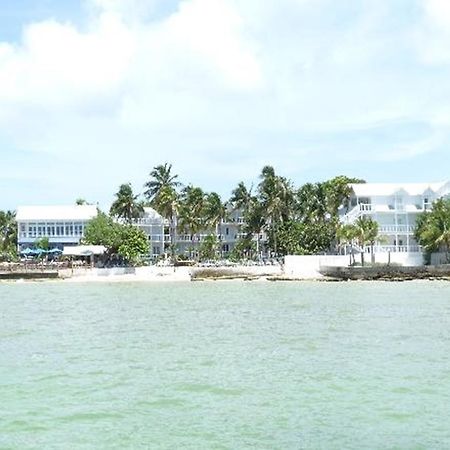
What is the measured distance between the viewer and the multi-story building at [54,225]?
322 ft

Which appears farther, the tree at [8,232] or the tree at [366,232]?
the tree at [8,232]

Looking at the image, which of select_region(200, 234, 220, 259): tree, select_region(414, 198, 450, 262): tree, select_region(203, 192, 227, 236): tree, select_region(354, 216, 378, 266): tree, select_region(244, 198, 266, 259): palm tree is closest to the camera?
select_region(414, 198, 450, 262): tree

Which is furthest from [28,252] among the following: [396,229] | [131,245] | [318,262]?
[396,229]

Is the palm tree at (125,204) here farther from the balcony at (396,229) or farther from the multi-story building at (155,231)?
the balcony at (396,229)

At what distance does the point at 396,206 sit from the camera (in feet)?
272

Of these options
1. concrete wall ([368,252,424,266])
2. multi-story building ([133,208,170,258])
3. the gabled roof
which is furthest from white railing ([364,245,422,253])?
the gabled roof

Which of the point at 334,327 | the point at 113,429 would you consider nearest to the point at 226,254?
the point at 334,327

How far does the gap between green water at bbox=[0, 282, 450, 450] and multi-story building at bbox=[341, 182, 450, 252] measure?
4554cm

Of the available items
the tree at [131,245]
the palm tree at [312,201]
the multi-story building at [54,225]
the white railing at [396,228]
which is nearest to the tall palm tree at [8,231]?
the multi-story building at [54,225]

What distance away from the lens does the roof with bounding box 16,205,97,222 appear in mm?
98500

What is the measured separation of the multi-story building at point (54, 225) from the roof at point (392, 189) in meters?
34.8

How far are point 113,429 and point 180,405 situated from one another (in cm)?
210

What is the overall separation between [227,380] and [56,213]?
84890mm

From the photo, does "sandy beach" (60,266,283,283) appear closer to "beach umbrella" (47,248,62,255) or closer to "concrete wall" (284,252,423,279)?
"concrete wall" (284,252,423,279)
